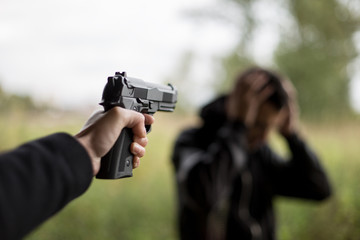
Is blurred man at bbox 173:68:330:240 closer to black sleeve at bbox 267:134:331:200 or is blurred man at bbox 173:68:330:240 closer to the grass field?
black sleeve at bbox 267:134:331:200

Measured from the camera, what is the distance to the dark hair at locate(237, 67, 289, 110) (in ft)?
4.96

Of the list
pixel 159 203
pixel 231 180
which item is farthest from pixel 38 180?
pixel 159 203

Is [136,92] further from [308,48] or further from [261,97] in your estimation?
[308,48]

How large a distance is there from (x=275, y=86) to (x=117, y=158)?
113 centimetres

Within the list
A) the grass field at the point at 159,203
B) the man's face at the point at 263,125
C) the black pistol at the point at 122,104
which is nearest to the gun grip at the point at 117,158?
the black pistol at the point at 122,104

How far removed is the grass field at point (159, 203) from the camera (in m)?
2.21

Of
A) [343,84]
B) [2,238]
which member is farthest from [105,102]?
[343,84]

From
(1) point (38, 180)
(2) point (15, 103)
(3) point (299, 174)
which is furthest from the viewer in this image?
(2) point (15, 103)

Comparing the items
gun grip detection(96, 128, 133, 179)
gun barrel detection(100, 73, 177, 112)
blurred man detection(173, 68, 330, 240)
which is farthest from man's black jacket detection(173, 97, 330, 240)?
gun grip detection(96, 128, 133, 179)

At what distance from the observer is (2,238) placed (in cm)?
35

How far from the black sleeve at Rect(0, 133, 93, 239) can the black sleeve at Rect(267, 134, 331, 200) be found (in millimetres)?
1418

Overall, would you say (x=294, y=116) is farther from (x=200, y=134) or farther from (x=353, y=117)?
(x=353, y=117)

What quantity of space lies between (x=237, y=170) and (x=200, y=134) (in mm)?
263

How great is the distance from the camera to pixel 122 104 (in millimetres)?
483
